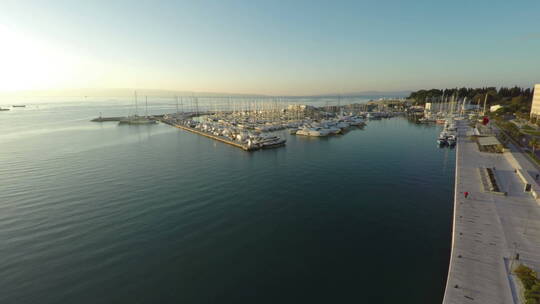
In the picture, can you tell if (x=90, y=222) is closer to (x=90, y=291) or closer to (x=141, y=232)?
(x=141, y=232)

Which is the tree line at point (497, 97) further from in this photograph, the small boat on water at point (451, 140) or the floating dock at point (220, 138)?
the floating dock at point (220, 138)

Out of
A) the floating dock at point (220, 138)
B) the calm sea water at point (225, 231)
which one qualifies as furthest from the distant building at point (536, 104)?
the floating dock at point (220, 138)

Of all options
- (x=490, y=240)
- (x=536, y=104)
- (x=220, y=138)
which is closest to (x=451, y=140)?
(x=490, y=240)

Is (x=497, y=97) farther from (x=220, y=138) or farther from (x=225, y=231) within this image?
(x=225, y=231)

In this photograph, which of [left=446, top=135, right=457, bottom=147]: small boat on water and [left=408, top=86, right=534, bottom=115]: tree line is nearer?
[left=446, top=135, right=457, bottom=147]: small boat on water

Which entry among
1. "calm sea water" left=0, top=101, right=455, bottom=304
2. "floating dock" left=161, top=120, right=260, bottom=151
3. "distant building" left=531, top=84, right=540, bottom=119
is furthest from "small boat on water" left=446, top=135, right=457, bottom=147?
"floating dock" left=161, top=120, right=260, bottom=151

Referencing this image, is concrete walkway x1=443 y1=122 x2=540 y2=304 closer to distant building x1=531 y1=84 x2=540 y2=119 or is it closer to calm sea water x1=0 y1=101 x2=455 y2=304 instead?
calm sea water x1=0 y1=101 x2=455 y2=304
